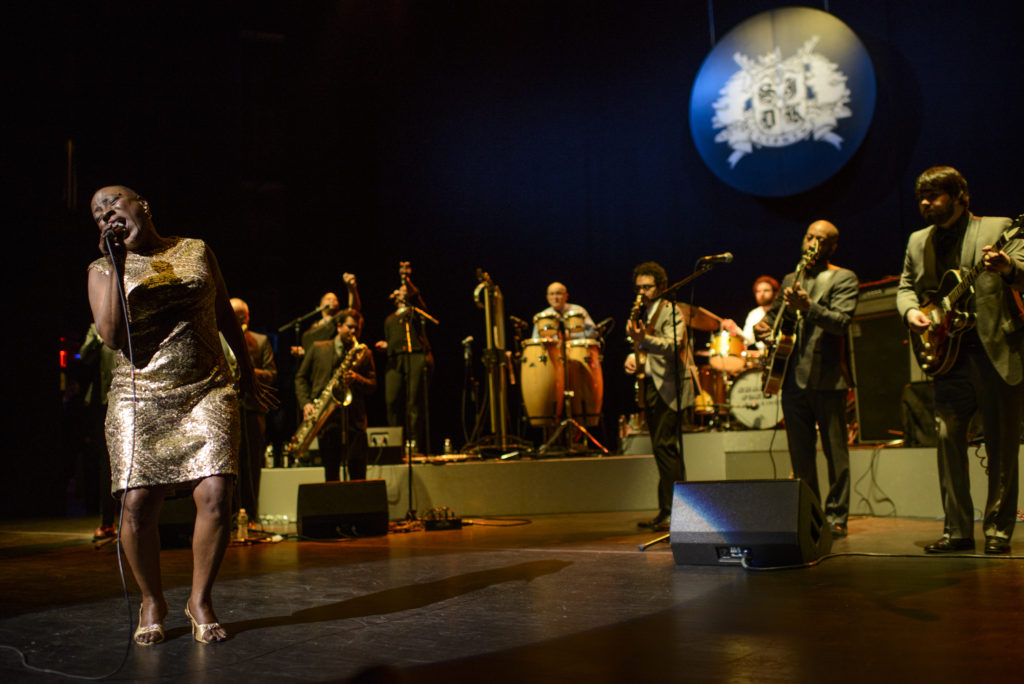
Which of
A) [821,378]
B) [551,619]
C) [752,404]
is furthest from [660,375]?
[551,619]

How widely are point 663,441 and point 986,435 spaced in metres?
2.40

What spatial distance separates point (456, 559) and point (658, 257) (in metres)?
6.20

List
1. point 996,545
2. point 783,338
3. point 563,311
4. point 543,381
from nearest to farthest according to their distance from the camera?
point 996,545
point 783,338
point 543,381
point 563,311

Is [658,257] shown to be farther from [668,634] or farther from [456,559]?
[668,634]

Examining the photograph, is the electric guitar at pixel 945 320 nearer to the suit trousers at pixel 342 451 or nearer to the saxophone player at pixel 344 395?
the saxophone player at pixel 344 395

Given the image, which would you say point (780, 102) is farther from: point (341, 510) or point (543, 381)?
point (341, 510)

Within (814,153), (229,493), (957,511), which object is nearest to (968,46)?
(814,153)

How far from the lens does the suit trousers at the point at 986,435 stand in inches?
167

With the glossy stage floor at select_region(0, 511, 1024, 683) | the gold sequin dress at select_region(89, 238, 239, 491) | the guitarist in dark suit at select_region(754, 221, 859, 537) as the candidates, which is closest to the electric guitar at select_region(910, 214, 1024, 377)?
the guitarist in dark suit at select_region(754, 221, 859, 537)

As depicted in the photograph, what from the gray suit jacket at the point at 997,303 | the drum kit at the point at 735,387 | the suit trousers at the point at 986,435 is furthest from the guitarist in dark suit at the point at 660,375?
the gray suit jacket at the point at 997,303

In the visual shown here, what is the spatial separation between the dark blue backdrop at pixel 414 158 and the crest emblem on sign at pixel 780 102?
1.55ft

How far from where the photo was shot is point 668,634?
2.77 metres

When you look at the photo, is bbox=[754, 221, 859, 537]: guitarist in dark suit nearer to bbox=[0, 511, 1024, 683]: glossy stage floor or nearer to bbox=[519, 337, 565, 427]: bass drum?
bbox=[0, 511, 1024, 683]: glossy stage floor

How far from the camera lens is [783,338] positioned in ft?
17.7
